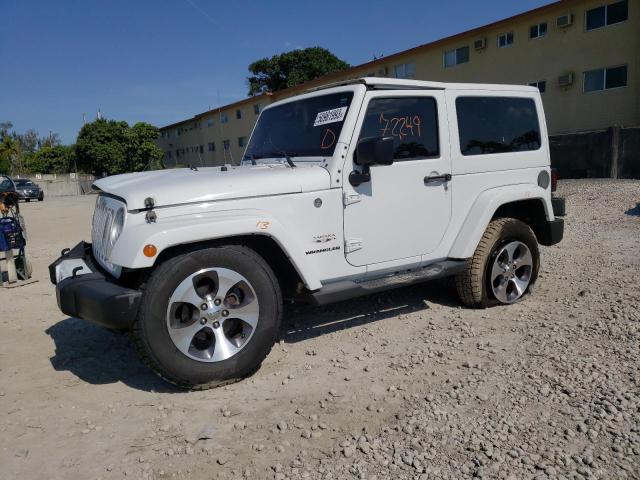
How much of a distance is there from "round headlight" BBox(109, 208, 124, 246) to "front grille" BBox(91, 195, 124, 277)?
0.04 m

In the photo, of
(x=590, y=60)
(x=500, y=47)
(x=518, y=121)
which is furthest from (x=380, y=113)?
(x=500, y=47)

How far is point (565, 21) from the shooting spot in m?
19.5

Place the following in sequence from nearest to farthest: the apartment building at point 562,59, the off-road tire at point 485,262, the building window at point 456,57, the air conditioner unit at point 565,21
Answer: the off-road tire at point 485,262 → the apartment building at point 562,59 → the air conditioner unit at point 565,21 → the building window at point 456,57

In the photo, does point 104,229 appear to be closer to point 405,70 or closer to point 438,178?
point 438,178

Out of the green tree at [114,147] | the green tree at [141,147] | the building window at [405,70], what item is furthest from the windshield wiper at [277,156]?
the green tree at [141,147]

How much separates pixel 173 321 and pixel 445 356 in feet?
6.60

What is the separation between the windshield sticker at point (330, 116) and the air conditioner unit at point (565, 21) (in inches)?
782

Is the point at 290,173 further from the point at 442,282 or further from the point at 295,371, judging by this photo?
the point at 442,282

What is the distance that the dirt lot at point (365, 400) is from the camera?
2.50 m

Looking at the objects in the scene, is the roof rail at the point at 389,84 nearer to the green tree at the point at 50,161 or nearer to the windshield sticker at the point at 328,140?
the windshield sticker at the point at 328,140

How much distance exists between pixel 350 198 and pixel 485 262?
1649mm

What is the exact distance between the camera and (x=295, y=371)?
3580 mm

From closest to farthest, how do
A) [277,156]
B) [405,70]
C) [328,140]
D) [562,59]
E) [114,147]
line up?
[328,140] → [277,156] → [562,59] → [405,70] → [114,147]

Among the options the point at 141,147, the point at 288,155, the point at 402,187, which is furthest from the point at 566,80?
the point at 141,147
